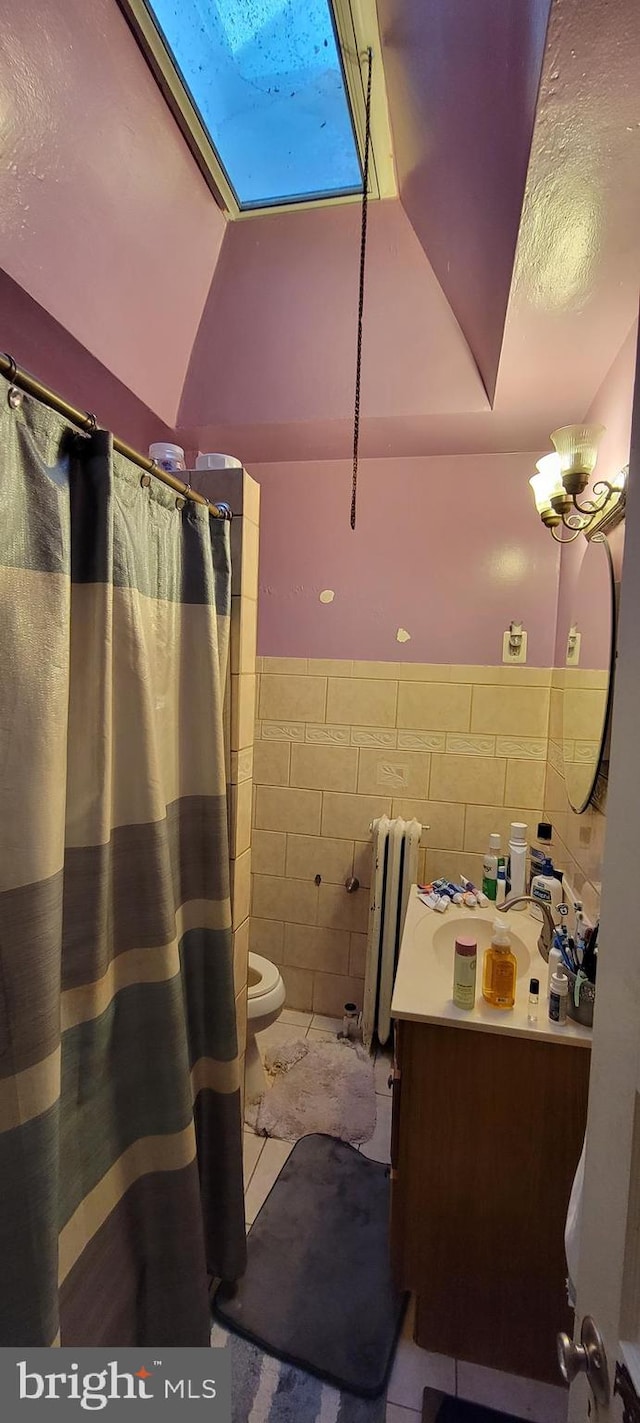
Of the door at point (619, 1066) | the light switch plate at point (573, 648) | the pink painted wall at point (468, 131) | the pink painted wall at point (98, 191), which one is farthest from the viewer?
the light switch plate at point (573, 648)

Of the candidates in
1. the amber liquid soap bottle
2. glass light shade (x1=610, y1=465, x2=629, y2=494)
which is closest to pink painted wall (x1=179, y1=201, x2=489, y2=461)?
glass light shade (x1=610, y1=465, x2=629, y2=494)

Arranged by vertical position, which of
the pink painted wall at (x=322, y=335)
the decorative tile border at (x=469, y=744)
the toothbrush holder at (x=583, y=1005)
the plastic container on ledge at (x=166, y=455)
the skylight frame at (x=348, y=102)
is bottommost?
the toothbrush holder at (x=583, y=1005)

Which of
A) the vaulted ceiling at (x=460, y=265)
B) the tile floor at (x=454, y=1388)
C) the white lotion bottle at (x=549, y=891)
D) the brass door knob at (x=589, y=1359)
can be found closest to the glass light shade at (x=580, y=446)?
the vaulted ceiling at (x=460, y=265)

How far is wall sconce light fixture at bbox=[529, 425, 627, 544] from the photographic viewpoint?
134 cm

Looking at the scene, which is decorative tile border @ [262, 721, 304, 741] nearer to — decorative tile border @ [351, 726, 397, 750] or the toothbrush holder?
decorative tile border @ [351, 726, 397, 750]

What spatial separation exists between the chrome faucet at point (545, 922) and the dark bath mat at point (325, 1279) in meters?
0.89

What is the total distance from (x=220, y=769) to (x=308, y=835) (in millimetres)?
1201

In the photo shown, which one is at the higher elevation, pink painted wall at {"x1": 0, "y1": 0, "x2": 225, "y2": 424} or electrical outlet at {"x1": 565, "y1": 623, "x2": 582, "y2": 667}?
pink painted wall at {"x1": 0, "y1": 0, "x2": 225, "y2": 424}

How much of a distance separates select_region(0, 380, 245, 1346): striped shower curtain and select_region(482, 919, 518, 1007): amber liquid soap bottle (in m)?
0.60

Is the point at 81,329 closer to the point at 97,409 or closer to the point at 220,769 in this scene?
A: the point at 97,409

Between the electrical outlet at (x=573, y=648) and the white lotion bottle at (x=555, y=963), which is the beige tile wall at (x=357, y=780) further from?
the white lotion bottle at (x=555, y=963)

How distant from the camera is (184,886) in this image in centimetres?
121

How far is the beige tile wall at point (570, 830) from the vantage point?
1347 millimetres

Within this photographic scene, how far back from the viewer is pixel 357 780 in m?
2.26
